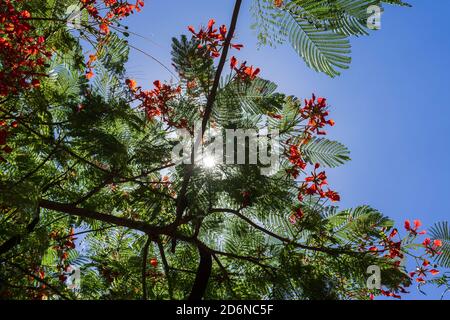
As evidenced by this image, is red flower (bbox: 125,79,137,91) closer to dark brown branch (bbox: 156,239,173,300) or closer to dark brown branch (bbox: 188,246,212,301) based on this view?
dark brown branch (bbox: 156,239,173,300)

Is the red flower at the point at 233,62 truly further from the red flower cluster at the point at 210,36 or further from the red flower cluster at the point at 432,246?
the red flower cluster at the point at 432,246

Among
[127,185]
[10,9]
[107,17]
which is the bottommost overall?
[127,185]

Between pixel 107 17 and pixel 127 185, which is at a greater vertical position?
pixel 107 17

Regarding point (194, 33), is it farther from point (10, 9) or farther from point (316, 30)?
point (10, 9)

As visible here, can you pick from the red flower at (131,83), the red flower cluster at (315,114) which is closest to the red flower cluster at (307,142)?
the red flower cluster at (315,114)

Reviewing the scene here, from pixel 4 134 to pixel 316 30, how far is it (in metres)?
2.11

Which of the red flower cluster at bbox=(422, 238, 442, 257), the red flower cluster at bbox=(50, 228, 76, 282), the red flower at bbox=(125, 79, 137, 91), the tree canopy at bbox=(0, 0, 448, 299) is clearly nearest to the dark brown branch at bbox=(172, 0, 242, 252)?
the tree canopy at bbox=(0, 0, 448, 299)

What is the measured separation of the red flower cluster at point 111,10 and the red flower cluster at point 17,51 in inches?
25.9

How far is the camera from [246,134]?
304cm

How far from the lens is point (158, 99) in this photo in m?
3.75

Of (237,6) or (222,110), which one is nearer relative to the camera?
(237,6)

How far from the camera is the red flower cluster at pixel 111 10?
4129 mm

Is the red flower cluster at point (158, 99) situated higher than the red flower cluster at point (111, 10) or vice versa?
the red flower cluster at point (111, 10)
